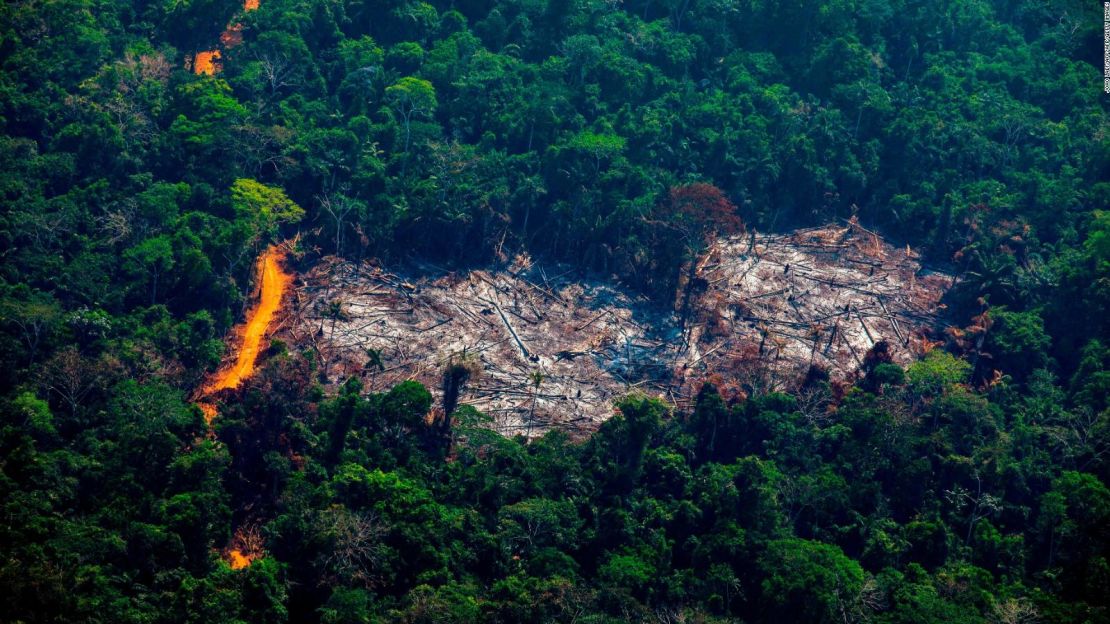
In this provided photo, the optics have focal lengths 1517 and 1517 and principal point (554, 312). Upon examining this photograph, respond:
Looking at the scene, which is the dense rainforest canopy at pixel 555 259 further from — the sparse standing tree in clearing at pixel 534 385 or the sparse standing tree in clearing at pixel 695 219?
the sparse standing tree in clearing at pixel 534 385

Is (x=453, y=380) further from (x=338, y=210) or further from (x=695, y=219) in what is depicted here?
(x=695, y=219)

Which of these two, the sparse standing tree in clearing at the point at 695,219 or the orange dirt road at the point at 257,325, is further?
the sparse standing tree in clearing at the point at 695,219

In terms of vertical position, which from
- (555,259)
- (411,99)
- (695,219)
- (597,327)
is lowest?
(597,327)

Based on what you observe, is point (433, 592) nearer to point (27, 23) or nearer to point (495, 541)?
point (495, 541)

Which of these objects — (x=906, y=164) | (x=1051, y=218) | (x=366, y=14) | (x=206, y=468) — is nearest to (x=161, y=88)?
(x=366, y=14)

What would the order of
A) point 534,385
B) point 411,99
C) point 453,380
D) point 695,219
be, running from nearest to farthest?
point 453,380 < point 534,385 < point 695,219 < point 411,99

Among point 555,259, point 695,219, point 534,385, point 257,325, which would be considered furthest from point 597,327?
point 257,325

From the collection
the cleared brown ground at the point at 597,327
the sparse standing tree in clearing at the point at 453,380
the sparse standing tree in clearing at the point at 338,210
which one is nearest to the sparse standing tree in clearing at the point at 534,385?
the cleared brown ground at the point at 597,327
